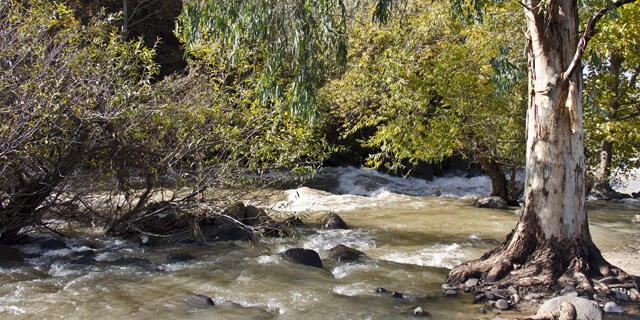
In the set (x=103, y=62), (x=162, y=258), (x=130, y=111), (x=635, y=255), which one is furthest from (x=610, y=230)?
(x=103, y=62)

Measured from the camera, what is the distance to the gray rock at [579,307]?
529cm

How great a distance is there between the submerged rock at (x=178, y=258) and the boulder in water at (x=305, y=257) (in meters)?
1.69

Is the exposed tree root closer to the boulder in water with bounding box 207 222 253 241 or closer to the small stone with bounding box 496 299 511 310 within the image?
the small stone with bounding box 496 299 511 310

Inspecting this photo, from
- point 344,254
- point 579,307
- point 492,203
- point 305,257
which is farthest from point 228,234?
point 492,203

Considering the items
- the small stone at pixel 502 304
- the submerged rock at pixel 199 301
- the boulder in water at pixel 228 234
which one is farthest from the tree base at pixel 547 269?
the boulder in water at pixel 228 234

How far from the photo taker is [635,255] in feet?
28.5

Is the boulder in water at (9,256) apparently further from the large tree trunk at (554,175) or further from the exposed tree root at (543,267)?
the large tree trunk at (554,175)

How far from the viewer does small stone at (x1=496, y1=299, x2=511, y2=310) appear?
589cm

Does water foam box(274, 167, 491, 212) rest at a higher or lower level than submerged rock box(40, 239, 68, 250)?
higher

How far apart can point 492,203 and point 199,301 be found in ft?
40.0

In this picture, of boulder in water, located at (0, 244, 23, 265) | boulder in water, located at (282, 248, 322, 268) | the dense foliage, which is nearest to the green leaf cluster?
the dense foliage

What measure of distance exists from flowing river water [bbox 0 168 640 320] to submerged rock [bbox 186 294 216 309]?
35 millimetres

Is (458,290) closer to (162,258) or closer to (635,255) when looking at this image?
(635,255)

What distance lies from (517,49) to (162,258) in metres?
10.2
